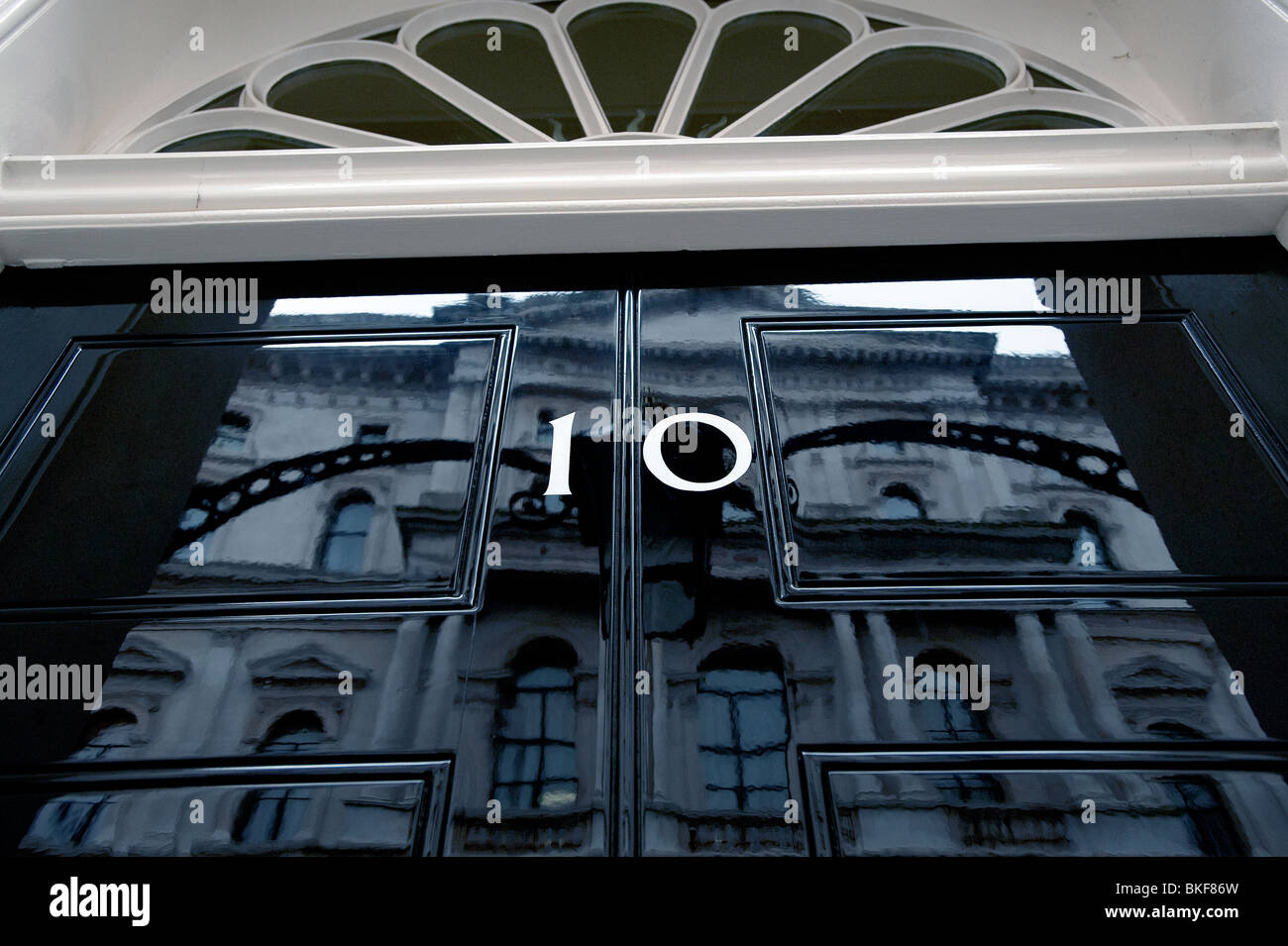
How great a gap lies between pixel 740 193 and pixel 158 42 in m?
2.31

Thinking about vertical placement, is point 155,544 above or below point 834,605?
above

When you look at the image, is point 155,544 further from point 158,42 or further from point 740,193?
point 158,42

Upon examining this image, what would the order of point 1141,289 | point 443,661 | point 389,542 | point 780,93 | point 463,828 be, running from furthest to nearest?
point 780,93, point 1141,289, point 389,542, point 443,661, point 463,828

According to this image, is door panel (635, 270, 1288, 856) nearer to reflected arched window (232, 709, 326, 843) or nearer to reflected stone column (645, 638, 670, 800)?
reflected stone column (645, 638, 670, 800)

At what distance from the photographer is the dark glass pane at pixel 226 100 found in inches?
153

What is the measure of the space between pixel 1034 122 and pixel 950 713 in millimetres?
2521

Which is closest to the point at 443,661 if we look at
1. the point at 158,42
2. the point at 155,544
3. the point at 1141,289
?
the point at 155,544

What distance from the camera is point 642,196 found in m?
3.07

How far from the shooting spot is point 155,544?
7.85 ft

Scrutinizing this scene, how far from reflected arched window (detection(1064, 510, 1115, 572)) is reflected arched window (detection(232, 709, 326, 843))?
1607 millimetres

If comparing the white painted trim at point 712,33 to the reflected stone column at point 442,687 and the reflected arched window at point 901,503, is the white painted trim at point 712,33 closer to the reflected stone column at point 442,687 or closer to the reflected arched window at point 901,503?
the reflected arched window at point 901,503

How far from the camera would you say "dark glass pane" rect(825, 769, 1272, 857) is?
1.77 metres

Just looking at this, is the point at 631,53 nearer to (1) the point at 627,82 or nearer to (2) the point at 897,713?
(1) the point at 627,82

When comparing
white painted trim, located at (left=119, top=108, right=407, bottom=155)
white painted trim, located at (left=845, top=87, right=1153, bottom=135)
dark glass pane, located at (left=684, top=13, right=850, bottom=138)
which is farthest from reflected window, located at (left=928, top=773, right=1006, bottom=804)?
white painted trim, located at (left=119, top=108, right=407, bottom=155)
